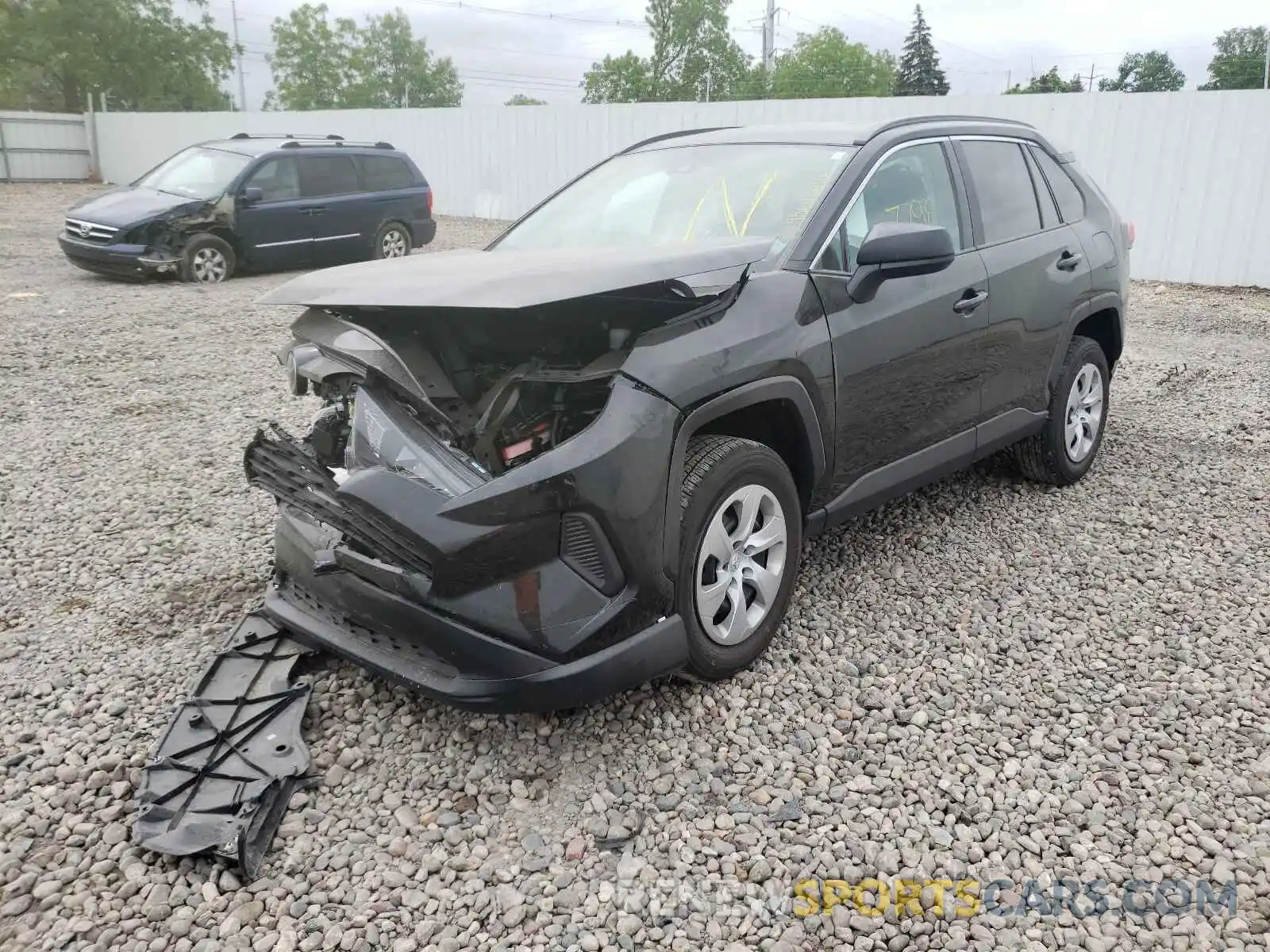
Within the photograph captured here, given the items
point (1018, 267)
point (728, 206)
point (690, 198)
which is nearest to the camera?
point (728, 206)

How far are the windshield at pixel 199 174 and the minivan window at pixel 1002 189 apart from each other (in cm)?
972

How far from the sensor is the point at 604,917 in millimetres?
2275

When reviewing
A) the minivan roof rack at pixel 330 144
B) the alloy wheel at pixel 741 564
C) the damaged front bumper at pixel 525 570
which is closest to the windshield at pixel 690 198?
the alloy wheel at pixel 741 564

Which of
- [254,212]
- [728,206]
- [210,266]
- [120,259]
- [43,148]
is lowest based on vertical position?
[210,266]

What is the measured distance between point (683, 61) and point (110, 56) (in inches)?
1473

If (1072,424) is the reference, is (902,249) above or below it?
above

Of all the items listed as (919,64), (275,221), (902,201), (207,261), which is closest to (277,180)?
(275,221)

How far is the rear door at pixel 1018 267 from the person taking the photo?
4094 mm

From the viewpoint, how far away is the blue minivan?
10898 mm

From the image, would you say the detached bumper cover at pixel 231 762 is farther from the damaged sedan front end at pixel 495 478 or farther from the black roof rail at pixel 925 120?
the black roof rail at pixel 925 120

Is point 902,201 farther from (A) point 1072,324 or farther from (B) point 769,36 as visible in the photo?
(B) point 769,36

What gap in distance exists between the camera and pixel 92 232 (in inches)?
426

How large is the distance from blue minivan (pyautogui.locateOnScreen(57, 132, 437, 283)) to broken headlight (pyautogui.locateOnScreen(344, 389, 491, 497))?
31.7 ft

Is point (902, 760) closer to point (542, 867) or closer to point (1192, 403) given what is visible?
point (542, 867)
